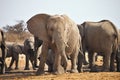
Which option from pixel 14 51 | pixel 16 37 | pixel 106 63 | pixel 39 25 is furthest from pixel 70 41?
pixel 16 37

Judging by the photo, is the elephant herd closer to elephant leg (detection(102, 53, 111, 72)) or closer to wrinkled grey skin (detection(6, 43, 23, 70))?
elephant leg (detection(102, 53, 111, 72))

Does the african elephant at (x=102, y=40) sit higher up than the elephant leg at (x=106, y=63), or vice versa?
the african elephant at (x=102, y=40)

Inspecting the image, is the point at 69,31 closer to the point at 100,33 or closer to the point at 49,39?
the point at 49,39

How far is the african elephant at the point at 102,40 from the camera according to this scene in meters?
16.3

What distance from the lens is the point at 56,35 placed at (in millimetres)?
12883

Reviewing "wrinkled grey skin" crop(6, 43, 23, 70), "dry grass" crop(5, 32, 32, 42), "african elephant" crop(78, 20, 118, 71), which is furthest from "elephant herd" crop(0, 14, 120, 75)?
"dry grass" crop(5, 32, 32, 42)

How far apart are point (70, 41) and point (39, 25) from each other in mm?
1488

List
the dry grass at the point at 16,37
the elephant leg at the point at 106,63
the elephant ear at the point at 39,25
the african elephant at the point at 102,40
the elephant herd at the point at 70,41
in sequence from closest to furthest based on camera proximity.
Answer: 1. the elephant herd at the point at 70,41
2. the elephant ear at the point at 39,25
3. the elephant leg at the point at 106,63
4. the african elephant at the point at 102,40
5. the dry grass at the point at 16,37

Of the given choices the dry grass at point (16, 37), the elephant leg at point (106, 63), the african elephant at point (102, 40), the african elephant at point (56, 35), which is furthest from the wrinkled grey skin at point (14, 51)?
the dry grass at point (16, 37)

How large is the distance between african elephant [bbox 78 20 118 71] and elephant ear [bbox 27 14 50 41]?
3446 mm

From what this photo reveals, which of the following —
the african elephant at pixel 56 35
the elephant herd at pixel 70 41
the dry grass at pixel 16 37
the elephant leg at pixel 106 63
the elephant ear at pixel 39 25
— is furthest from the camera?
the dry grass at pixel 16 37

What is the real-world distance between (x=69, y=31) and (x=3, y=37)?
443 centimetres

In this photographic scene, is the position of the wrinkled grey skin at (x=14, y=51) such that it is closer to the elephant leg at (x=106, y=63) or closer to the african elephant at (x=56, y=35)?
the elephant leg at (x=106, y=63)

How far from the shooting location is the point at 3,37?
17875 mm
